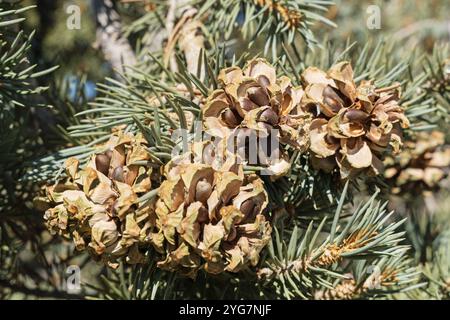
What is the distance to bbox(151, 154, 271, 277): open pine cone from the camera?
39 centimetres

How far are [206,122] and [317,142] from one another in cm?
9

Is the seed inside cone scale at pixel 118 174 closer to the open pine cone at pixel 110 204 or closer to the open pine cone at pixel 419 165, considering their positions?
the open pine cone at pixel 110 204

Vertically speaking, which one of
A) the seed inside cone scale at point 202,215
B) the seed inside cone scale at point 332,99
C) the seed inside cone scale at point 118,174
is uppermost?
the seed inside cone scale at point 332,99

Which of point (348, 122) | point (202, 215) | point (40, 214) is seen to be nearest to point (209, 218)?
point (202, 215)

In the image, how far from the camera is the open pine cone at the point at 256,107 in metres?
0.42

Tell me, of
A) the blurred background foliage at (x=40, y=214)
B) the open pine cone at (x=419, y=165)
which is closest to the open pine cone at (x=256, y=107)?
the blurred background foliage at (x=40, y=214)

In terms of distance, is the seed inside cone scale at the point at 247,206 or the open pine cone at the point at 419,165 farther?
the open pine cone at the point at 419,165

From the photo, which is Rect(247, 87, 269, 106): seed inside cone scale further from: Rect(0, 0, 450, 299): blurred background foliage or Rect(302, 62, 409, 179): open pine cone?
Rect(0, 0, 450, 299): blurred background foliage

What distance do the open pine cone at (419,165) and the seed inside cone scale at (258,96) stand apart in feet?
0.90

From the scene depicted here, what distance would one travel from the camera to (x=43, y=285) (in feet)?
2.38

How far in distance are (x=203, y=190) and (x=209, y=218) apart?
0.06 feet

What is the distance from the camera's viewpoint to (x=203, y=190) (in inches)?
15.4
